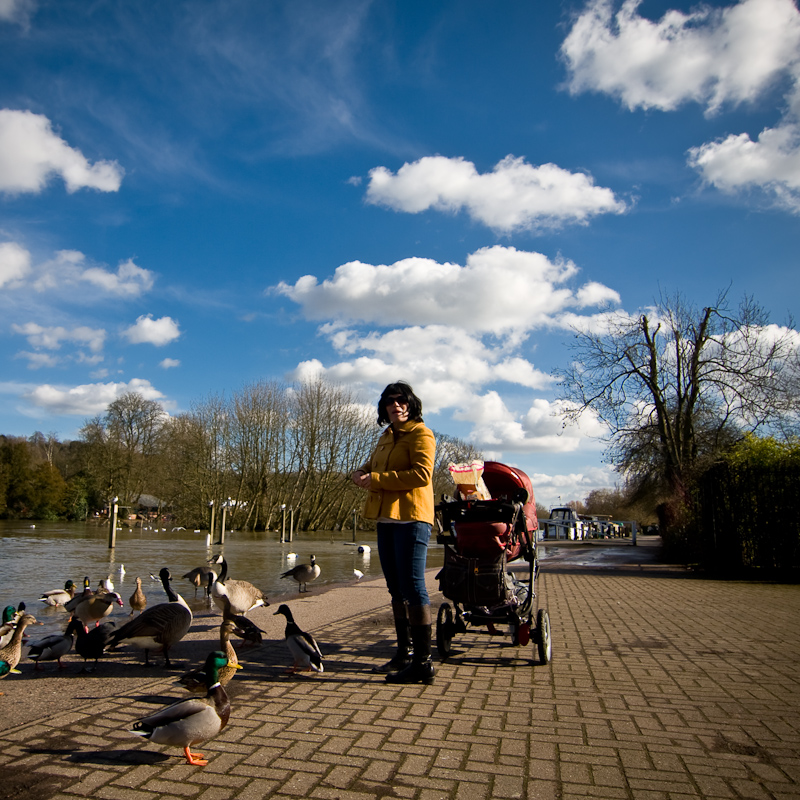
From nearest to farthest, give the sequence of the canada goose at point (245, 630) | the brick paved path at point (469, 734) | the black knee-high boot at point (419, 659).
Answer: the brick paved path at point (469, 734), the black knee-high boot at point (419, 659), the canada goose at point (245, 630)

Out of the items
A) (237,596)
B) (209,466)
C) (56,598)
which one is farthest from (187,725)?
(209,466)

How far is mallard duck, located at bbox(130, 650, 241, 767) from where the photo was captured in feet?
9.64

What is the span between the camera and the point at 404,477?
4508mm

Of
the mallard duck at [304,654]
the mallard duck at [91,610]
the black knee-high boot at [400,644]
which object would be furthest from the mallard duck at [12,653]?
the black knee-high boot at [400,644]

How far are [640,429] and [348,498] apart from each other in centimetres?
3334

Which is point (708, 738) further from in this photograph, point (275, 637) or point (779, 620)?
point (779, 620)

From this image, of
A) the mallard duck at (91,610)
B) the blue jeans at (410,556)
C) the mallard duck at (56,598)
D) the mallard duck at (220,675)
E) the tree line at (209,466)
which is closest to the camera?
the mallard duck at (220,675)

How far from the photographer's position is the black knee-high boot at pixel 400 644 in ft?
15.5

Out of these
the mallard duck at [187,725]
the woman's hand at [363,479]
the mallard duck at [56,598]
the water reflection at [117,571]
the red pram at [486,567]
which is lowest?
the water reflection at [117,571]

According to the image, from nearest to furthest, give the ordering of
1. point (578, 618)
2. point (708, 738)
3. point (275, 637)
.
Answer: point (708, 738), point (275, 637), point (578, 618)

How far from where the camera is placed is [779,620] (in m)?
7.80

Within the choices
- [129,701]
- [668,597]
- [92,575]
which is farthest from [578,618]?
[92,575]

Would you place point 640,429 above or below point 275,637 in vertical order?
above

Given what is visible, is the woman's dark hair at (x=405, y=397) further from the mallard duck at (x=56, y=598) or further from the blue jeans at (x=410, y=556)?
the mallard duck at (x=56, y=598)
